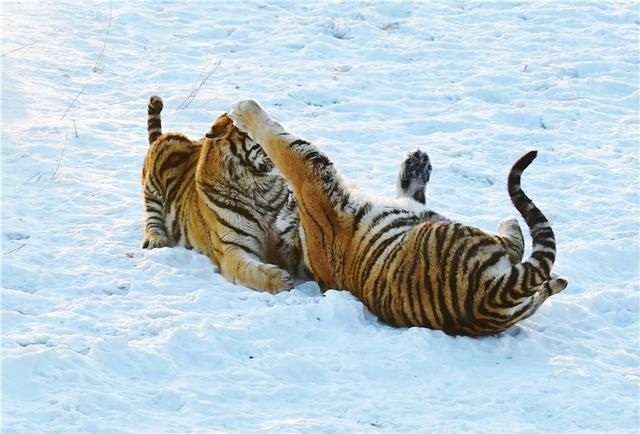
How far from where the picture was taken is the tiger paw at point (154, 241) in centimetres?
669

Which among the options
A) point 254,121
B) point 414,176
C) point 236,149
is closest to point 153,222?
point 236,149

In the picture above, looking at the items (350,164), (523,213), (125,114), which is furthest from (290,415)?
(125,114)

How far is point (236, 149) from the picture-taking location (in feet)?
21.9

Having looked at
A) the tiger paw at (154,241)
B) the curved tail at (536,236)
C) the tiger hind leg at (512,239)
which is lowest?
the tiger paw at (154,241)

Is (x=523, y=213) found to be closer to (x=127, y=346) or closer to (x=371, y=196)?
(x=371, y=196)

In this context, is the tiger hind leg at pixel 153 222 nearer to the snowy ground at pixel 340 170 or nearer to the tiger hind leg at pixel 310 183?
the snowy ground at pixel 340 170

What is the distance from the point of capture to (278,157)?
6422mm

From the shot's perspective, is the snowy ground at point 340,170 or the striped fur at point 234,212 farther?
the striped fur at point 234,212

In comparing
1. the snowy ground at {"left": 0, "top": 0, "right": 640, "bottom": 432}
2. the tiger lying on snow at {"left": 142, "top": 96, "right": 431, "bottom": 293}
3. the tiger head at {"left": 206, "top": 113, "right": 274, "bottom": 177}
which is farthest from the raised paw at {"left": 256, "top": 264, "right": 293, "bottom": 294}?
the tiger head at {"left": 206, "top": 113, "right": 274, "bottom": 177}

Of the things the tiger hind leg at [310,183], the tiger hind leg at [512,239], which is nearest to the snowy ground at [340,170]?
the tiger hind leg at [310,183]

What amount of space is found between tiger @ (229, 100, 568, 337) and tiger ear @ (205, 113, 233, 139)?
40cm

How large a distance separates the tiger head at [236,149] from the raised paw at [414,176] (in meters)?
0.82

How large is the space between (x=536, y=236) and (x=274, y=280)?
4.83 feet

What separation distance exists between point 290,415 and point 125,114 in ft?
16.3
